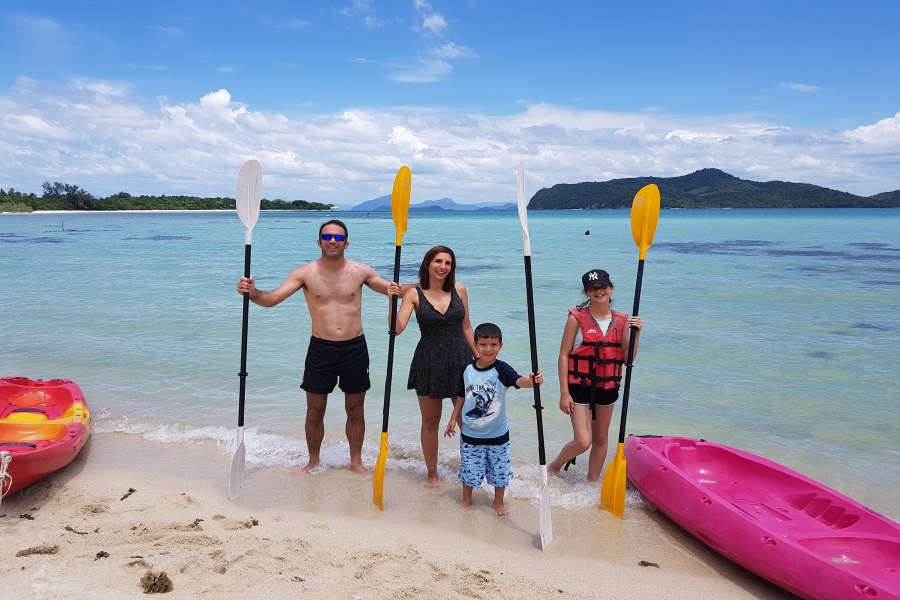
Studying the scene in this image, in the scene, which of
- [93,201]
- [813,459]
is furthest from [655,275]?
[93,201]

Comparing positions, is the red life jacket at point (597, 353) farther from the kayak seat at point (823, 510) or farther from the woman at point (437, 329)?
the kayak seat at point (823, 510)

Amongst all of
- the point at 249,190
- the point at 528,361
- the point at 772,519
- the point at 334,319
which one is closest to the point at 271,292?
the point at 334,319

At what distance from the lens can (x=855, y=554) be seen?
12.2 ft

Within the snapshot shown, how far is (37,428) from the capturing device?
17.4 ft

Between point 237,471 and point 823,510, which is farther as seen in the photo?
point 237,471

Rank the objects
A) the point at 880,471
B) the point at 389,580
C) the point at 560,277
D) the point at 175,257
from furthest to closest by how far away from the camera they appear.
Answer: the point at 175,257 < the point at 560,277 < the point at 880,471 < the point at 389,580

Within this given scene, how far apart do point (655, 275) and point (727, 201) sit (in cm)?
12651

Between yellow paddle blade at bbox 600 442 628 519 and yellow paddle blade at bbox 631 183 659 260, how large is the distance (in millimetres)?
1523

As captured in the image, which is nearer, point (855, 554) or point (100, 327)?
point (855, 554)

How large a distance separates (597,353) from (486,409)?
977 millimetres

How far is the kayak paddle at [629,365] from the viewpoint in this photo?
15.1ft

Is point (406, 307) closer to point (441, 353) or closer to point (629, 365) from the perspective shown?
point (441, 353)

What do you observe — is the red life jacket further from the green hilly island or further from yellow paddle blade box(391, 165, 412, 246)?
the green hilly island

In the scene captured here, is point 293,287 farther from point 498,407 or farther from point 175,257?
point 175,257
